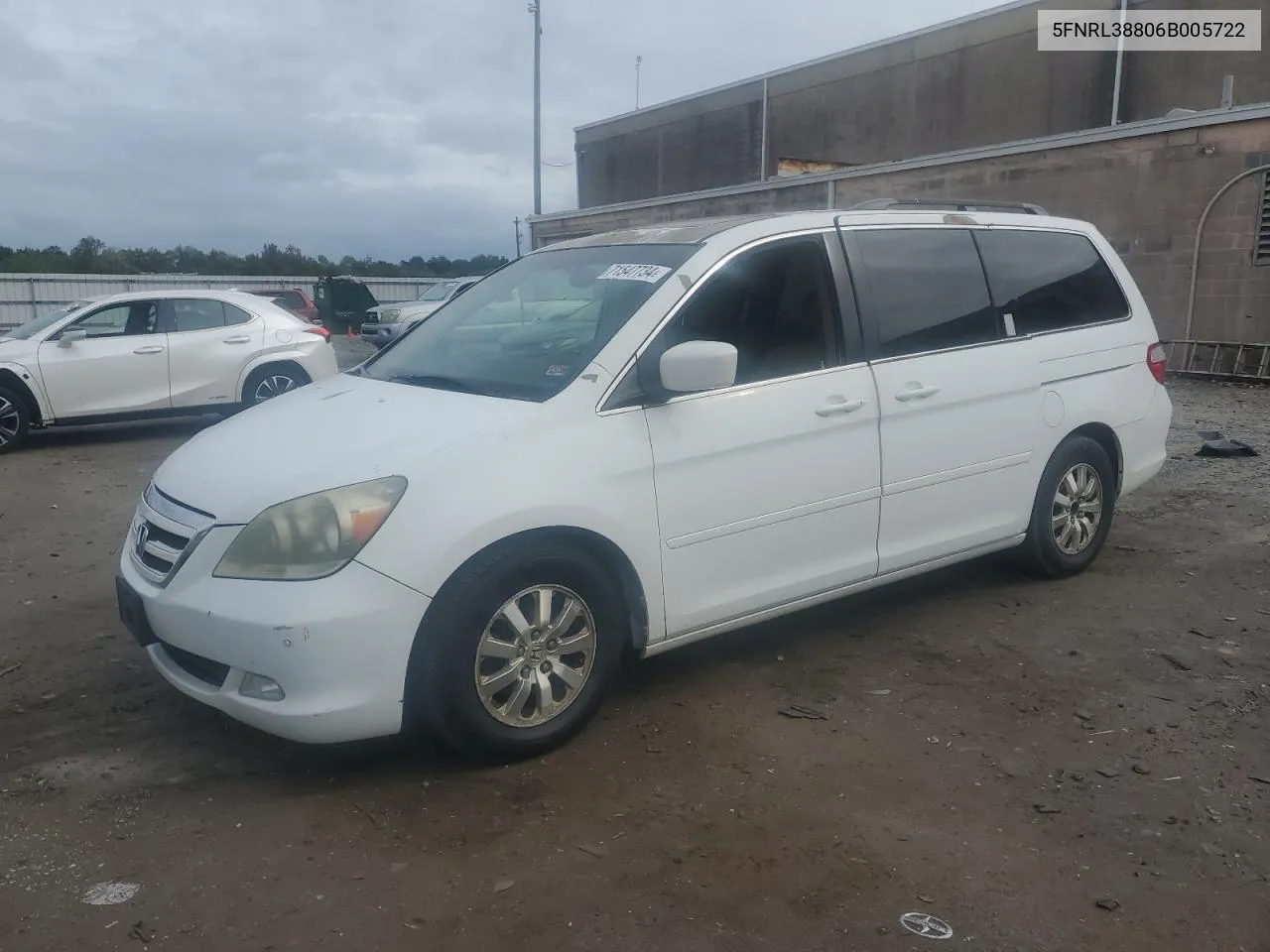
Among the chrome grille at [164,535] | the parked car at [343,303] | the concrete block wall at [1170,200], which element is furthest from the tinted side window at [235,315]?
the parked car at [343,303]

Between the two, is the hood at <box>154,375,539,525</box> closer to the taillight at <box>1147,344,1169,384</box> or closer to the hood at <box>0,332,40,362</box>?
the taillight at <box>1147,344,1169,384</box>

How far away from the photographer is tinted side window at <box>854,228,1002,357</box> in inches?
181

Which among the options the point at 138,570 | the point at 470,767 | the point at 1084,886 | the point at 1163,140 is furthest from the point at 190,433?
the point at 1163,140

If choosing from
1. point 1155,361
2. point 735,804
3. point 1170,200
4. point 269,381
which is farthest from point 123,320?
point 1170,200

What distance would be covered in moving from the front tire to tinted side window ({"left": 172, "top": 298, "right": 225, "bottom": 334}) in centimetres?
893

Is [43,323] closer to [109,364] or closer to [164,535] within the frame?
[109,364]

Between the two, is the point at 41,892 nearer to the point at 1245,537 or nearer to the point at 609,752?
the point at 609,752

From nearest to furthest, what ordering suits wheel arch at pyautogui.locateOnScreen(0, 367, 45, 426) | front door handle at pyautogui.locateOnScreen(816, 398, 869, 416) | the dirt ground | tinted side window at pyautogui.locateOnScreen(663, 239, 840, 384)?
the dirt ground → tinted side window at pyautogui.locateOnScreen(663, 239, 840, 384) → front door handle at pyautogui.locateOnScreen(816, 398, 869, 416) → wheel arch at pyautogui.locateOnScreen(0, 367, 45, 426)

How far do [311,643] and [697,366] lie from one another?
157 cm

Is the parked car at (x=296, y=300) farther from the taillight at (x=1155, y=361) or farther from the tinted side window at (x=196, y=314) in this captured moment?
the taillight at (x=1155, y=361)

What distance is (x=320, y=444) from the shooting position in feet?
12.0

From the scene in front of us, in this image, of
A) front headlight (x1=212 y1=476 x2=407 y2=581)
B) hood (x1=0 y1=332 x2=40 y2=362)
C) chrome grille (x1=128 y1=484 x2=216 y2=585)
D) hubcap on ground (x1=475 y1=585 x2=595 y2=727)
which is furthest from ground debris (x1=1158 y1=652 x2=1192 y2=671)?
hood (x1=0 y1=332 x2=40 y2=362)

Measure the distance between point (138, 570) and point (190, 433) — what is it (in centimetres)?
876

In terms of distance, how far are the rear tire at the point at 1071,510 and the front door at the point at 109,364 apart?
29.4 feet
